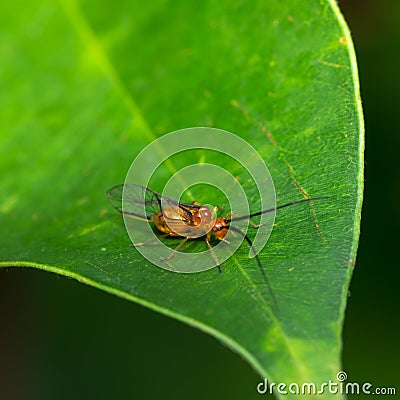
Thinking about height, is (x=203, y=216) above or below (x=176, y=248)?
above

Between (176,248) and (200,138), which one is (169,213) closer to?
(176,248)

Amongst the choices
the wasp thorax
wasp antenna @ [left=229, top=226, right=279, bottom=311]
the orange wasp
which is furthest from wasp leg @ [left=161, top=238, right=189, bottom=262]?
wasp antenna @ [left=229, top=226, right=279, bottom=311]

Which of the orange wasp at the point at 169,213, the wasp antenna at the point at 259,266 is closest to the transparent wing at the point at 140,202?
the orange wasp at the point at 169,213

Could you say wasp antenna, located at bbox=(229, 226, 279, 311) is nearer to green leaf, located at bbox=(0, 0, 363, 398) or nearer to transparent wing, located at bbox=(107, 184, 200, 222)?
green leaf, located at bbox=(0, 0, 363, 398)

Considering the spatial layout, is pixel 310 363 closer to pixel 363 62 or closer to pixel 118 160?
pixel 118 160

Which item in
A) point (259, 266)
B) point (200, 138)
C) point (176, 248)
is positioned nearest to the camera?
point (259, 266)

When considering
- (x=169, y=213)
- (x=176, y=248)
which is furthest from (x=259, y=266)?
(x=169, y=213)

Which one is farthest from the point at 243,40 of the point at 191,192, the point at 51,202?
the point at 51,202
